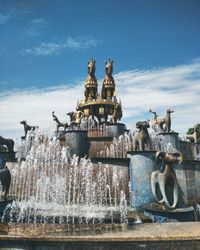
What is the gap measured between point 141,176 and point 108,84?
1870 centimetres

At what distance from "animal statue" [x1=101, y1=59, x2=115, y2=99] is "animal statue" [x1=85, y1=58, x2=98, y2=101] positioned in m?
0.97

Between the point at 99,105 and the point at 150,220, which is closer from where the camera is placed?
the point at 150,220

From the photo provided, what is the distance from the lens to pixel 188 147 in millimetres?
18156

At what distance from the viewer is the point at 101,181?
11.7 m

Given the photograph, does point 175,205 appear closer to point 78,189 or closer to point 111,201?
point 111,201

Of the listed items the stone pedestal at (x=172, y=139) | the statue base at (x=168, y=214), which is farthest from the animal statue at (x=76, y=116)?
the statue base at (x=168, y=214)

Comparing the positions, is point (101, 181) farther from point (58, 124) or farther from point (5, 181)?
point (58, 124)

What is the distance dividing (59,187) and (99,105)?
51.9 feet

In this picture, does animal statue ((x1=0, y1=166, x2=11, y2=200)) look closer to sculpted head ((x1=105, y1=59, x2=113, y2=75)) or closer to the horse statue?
the horse statue

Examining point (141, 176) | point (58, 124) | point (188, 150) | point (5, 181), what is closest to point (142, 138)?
point (141, 176)

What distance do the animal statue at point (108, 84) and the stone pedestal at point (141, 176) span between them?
1763 centimetres

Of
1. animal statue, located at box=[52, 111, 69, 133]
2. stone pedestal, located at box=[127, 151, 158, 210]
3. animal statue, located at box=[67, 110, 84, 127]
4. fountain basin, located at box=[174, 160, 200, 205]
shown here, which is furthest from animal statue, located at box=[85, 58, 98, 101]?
stone pedestal, located at box=[127, 151, 158, 210]

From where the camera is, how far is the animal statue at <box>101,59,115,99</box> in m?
28.3

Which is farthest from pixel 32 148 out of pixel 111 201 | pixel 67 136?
pixel 111 201
